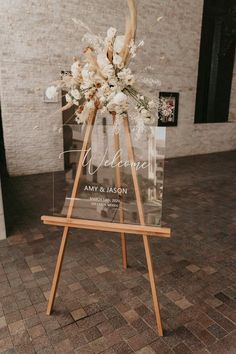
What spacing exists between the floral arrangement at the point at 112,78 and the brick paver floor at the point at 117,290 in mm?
1500

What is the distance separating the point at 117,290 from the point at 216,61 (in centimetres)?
827

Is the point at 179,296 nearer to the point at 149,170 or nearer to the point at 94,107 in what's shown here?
the point at 149,170

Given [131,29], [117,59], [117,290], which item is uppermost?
[131,29]

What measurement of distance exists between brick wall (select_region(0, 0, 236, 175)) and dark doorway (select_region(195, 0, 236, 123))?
78 cm

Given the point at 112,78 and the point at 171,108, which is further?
the point at 171,108

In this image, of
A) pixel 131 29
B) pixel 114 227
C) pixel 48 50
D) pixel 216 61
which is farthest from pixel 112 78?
pixel 216 61

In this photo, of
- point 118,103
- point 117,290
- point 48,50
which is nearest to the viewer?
point 118,103

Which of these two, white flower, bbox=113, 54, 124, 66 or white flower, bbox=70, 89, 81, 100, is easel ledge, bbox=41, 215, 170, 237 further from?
→ white flower, bbox=113, 54, 124, 66

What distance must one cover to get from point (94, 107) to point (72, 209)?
737 mm

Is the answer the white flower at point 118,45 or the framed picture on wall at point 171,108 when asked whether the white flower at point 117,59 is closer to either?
the white flower at point 118,45

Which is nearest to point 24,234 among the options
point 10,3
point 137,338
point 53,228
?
point 53,228

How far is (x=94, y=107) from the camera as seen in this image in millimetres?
2043

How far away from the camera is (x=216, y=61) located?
896cm

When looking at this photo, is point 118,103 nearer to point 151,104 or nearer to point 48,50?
point 151,104
